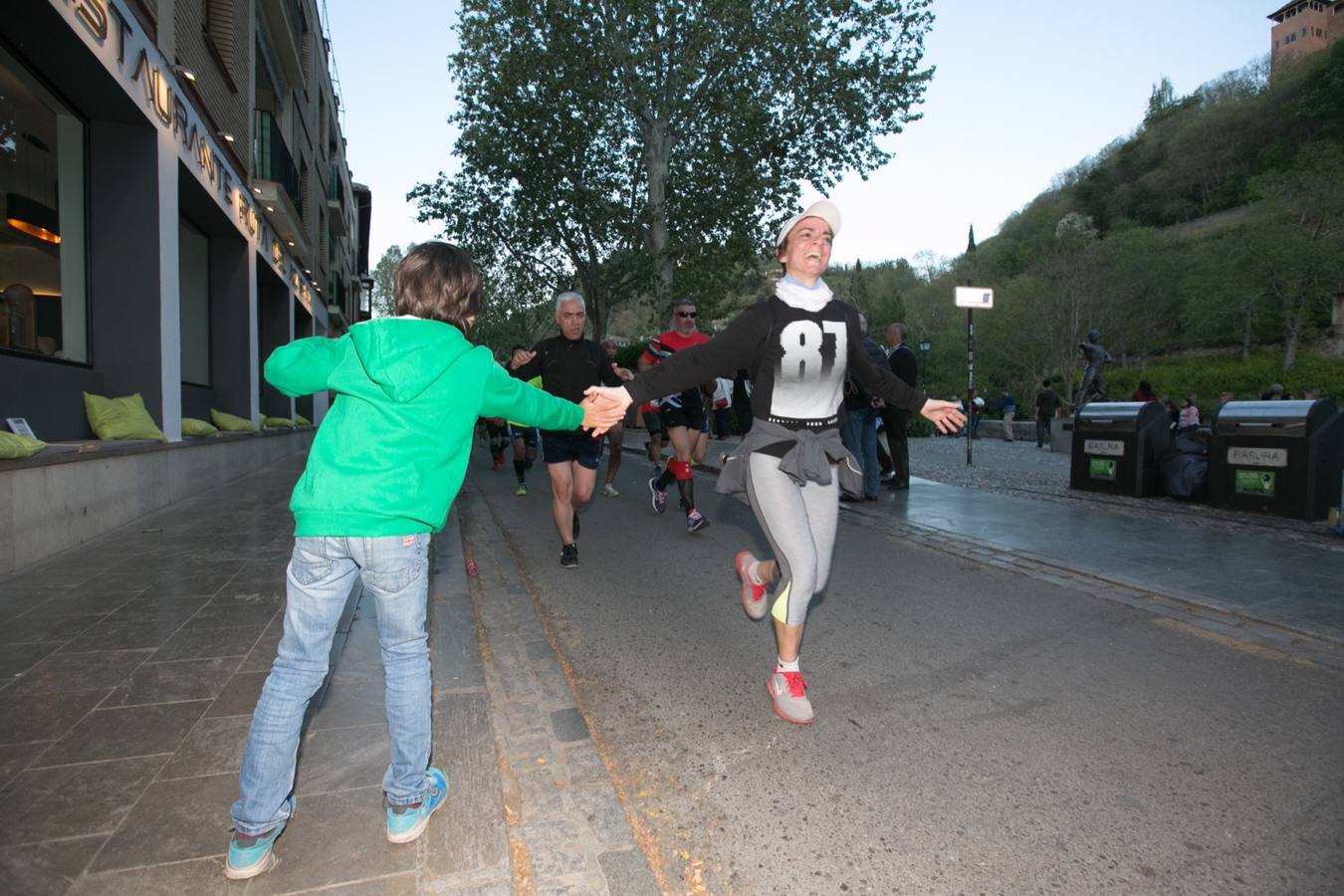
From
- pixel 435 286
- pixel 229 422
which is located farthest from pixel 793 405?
pixel 229 422

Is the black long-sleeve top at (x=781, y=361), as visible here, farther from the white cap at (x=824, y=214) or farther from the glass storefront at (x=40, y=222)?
the glass storefront at (x=40, y=222)

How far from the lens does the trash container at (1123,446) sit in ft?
31.2

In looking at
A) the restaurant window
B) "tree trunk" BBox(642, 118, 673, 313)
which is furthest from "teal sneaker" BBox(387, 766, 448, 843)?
"tree trunk" BBox(642, 118, 673, 313)

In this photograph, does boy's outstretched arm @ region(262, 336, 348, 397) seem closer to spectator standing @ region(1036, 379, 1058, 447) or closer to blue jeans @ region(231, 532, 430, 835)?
blue jeans @ region(231, 532, 430, 835)

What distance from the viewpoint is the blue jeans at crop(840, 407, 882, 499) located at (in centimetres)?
917

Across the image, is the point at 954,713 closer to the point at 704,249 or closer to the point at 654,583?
the point at 654,583

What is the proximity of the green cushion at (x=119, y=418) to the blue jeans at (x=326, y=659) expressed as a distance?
7.62m

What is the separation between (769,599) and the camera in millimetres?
4281

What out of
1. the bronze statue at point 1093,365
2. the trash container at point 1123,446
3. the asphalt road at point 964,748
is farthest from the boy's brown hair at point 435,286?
the bronze statue at point 1093,365

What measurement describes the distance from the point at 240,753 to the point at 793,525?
215cm

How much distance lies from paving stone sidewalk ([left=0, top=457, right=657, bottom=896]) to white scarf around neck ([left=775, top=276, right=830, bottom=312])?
1874mm

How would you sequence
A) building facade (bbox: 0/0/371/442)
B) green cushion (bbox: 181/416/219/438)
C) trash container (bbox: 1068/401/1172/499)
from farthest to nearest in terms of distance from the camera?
1. green cushion (bbox: 181/416/219/438)
2. trash container (bbox: 1068/401/1172/499)
3. building facade (bbox: 0/0/371/442)

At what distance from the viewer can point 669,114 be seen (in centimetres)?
2439

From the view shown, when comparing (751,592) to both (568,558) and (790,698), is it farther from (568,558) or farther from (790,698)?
(568,558)
